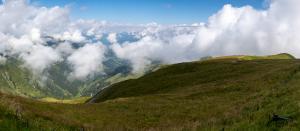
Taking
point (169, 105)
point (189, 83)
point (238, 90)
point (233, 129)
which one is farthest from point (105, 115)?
point (189, 83)

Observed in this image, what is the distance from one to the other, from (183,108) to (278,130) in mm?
34932

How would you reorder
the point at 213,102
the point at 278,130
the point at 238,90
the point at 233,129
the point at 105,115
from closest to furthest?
the point at 278,130
the point at 233,129
the point at 105,115
the point at 213,102
the point at 238,90

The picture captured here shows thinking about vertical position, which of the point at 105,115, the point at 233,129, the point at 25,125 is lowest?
the point at 105,115

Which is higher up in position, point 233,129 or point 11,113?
point 11,113

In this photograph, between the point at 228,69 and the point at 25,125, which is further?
the point at 228,69

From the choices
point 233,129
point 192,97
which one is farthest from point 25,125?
point 192,97

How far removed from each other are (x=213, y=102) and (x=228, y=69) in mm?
42253

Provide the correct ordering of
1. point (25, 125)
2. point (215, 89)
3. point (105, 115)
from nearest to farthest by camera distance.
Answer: point (25, 125) → point (105, 115) → point (215, 89)

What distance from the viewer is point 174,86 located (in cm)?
8562

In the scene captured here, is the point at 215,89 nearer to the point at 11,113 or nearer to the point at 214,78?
the point at 214,78

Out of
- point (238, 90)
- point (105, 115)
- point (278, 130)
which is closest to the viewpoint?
point (278, 130)

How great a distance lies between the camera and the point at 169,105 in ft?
168

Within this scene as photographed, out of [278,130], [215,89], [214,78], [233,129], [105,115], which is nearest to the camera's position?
[278,130]

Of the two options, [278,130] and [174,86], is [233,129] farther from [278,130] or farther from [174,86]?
[174,86]
